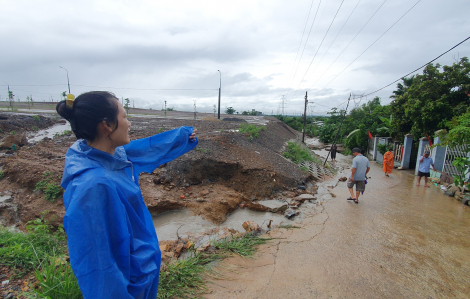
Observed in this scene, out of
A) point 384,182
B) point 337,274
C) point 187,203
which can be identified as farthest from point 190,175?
point 384,182

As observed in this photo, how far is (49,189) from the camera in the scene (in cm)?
502

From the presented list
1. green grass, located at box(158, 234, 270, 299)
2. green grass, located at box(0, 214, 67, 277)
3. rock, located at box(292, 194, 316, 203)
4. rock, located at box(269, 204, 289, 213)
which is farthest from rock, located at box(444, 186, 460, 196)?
green grass, located at box(0, 214, 67, 277)

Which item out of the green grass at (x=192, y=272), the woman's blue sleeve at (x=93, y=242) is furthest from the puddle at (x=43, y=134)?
the woman's blue sleeve at (x=93, y=242)

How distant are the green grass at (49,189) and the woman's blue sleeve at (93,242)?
4.96 m

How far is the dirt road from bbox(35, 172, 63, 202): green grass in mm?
3836

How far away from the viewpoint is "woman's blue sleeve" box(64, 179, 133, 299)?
3.04 feet

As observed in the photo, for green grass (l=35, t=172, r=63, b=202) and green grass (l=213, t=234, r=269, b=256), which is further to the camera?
green grass (l=35, t=172, r=63, b=202)

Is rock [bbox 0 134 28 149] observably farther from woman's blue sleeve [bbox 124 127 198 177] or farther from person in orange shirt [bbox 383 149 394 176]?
person in orange shirt [bbox 383 149 394 176]

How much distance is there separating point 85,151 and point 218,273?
2.62m

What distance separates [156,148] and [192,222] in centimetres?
377

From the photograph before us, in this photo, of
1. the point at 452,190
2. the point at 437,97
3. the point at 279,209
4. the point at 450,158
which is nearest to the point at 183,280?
the point at 279,209

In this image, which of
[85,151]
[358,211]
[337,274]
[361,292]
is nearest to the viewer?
[85,151]

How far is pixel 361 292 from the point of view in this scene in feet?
9.97

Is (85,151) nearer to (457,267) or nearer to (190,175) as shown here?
(457,267)
